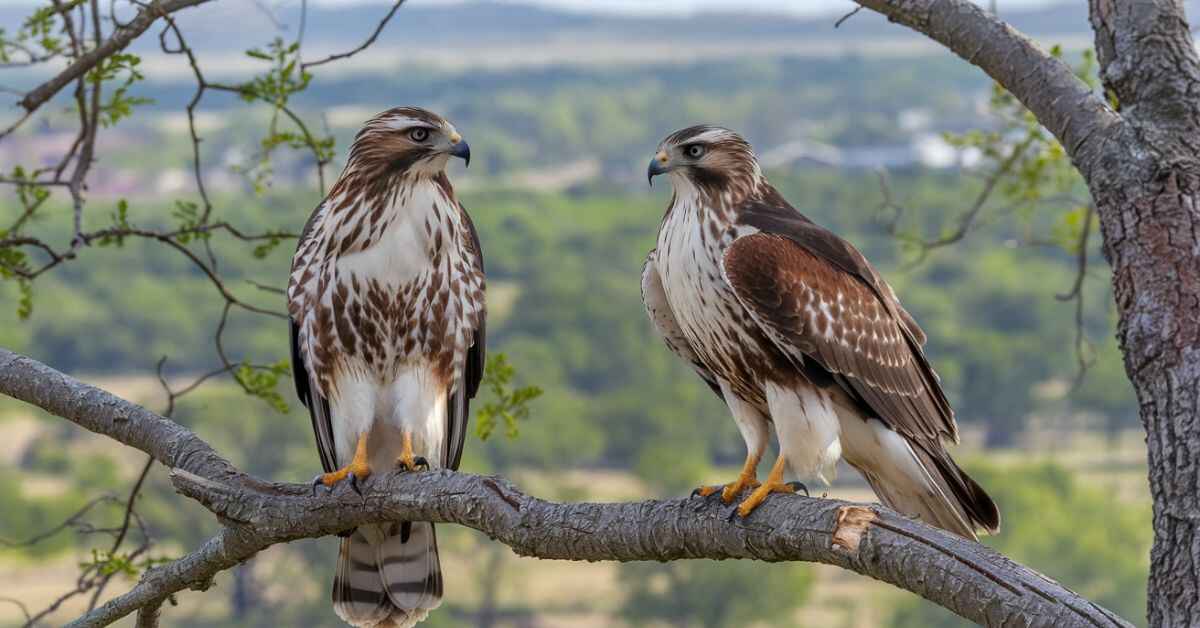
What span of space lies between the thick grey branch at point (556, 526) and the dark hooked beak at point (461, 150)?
1.09 meters

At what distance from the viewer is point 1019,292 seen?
349ft

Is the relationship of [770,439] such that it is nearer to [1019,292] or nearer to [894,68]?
[1019,292]

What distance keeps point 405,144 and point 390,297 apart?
53cm

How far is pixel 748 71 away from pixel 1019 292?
65.7 metres

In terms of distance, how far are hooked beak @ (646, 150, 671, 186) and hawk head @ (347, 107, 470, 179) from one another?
65 centimetres

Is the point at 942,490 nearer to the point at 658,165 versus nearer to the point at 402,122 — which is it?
the point at 658,165

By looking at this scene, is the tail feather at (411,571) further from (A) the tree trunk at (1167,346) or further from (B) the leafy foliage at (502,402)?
(A) the tree trunk at (1167,346)

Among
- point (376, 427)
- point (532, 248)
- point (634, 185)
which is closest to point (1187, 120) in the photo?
point (376, 427)

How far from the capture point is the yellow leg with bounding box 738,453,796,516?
14.7 ft

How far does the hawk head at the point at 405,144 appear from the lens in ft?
18.3

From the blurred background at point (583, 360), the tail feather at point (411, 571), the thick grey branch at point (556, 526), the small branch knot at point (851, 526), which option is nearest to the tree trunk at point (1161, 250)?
the thick grey branch at point (556, 526)

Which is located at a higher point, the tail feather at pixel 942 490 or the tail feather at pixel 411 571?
the tail feather at pixel 411 571

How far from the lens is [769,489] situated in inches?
182

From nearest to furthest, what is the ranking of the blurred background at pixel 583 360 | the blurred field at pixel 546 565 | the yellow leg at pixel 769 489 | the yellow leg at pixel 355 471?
the yellow leg at pixel 769 489 → the yellow leg at pixel 355 471 → the blurred field at pixel 546 565 → the blurred background at pixel 583 360
